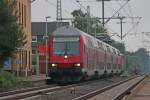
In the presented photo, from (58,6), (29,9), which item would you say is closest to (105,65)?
(29,9)

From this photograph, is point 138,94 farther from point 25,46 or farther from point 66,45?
point 25,46

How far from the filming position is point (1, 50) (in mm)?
37219

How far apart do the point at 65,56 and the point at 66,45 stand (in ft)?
2.95

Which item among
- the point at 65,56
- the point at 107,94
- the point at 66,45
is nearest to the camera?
the point at 107,94

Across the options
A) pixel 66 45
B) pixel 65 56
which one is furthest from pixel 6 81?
pixel 66 45

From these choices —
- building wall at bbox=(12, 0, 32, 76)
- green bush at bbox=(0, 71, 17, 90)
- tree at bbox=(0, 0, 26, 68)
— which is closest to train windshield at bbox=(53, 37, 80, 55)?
tree at bbox=(0, 0, 26, 68)

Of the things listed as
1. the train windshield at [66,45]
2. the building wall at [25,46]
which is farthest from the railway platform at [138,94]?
the building wall at [25,46]

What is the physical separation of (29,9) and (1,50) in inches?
1564

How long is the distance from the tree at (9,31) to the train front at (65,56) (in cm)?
293

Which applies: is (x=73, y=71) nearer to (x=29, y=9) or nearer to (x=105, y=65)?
(x=105, y=65)

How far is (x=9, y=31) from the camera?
36.8 metres

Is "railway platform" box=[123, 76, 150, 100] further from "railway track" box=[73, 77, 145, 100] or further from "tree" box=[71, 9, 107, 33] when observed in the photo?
"tree" box=[71, 9, 107, 33]

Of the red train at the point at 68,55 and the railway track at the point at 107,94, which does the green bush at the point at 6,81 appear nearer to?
the red train at the point at 68,55

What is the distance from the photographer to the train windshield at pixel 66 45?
4016 cm
